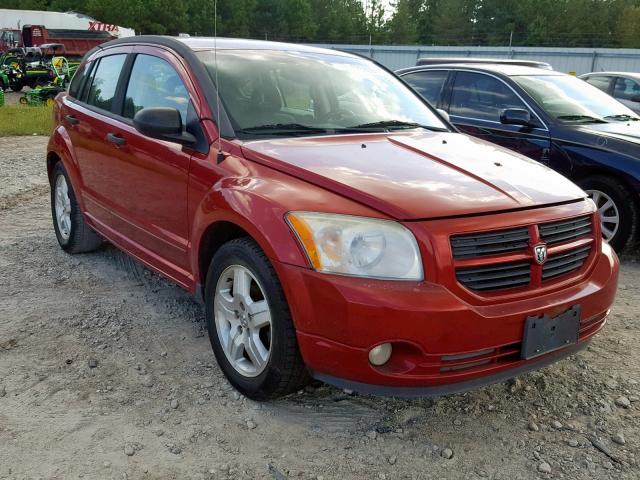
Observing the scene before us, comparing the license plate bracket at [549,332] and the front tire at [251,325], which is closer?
the license plate bracket at [549,332]

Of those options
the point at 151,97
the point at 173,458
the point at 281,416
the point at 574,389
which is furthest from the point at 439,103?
the point at 173,458

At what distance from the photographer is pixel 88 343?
11.7 feet

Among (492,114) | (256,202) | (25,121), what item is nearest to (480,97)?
(492,114)

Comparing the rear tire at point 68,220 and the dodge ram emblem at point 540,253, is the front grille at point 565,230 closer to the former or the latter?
the dodge ram emblem at point 540,253

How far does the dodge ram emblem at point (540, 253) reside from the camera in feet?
8.45

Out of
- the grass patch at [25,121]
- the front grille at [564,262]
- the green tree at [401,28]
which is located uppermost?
the green tree at [401,28]

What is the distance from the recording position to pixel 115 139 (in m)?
3.96

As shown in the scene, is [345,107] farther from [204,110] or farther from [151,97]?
[151,97]

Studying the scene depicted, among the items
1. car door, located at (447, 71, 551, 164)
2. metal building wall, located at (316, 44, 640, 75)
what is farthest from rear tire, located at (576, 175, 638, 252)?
metal building wall, located at (316, 44, 640, 75)

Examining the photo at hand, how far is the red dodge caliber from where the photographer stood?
7.92ft

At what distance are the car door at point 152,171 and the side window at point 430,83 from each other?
383 cm

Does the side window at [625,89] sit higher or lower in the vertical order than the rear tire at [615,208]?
higher

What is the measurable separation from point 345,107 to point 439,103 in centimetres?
355

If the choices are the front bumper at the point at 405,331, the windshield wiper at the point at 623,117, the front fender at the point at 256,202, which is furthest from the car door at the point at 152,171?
the windshield wiper at the point at 623,117
